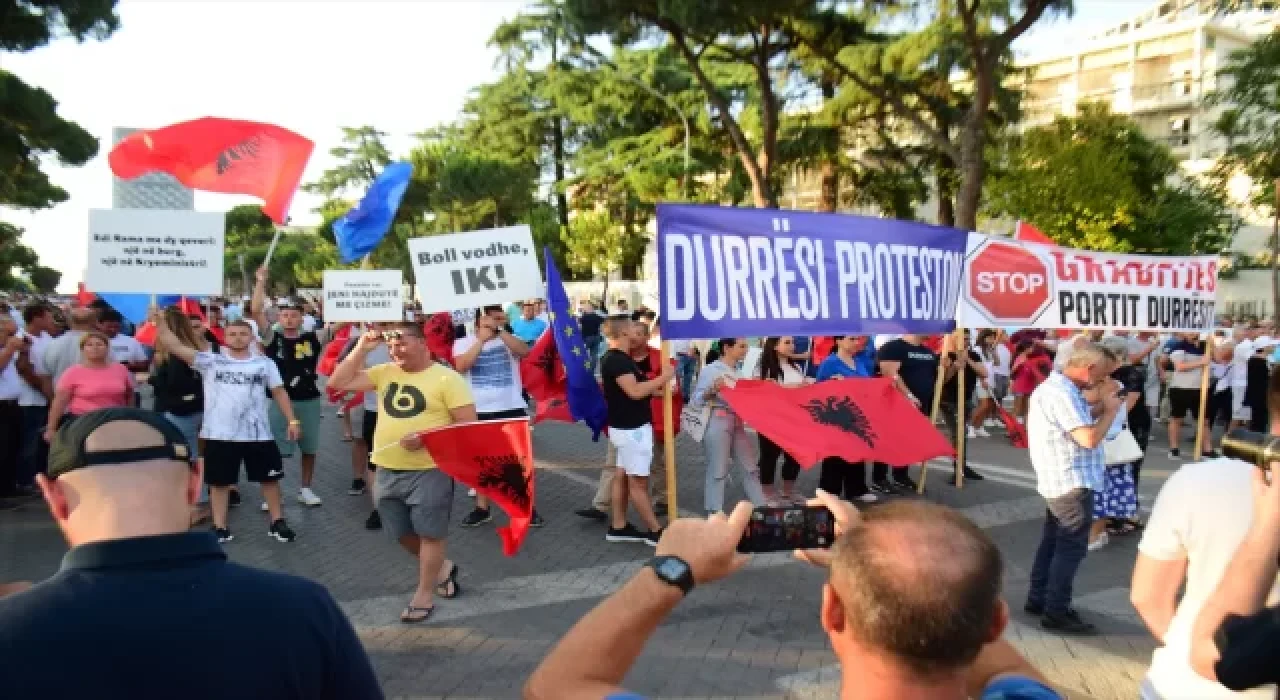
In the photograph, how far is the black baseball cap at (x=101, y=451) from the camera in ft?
5.59

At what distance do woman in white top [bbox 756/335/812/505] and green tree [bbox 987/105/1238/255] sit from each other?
21.3 metres

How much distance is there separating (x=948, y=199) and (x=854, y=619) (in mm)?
33788

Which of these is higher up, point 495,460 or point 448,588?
point 495,460

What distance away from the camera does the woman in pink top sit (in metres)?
6.54

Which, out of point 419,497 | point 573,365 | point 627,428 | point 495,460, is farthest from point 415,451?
point 573,365

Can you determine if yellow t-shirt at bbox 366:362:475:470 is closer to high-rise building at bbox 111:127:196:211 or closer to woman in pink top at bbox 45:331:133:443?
woman in pink top at bbox 45:331:133:443

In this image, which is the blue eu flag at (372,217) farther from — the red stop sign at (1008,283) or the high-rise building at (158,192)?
the high-rise building at (158,192)

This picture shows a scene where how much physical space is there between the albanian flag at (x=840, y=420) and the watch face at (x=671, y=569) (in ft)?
16.8

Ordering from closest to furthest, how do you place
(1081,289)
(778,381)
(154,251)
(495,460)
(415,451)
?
(495,460)
(415,451)
(154,251)
(778,381)
(1081,289)

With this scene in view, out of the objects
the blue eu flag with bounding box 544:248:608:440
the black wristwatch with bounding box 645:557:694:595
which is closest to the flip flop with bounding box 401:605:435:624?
the blue eu flag with bounding box 544:248:608:440

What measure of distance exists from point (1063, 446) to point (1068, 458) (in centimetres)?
7

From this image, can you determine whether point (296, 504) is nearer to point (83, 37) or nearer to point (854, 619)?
point (854, 619)

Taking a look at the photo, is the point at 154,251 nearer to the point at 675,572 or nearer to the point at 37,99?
the point at 675,572

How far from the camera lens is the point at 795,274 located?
6.80m
